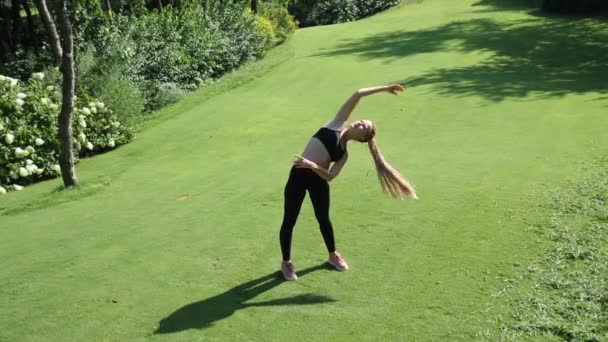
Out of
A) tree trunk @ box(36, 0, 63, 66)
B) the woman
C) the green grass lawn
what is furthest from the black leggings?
tree trunk @ box(36, 0, 63, 66)

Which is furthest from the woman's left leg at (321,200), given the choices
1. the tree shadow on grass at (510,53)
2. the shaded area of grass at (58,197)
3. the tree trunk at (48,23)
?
the tree shadow on grass at (510,53)

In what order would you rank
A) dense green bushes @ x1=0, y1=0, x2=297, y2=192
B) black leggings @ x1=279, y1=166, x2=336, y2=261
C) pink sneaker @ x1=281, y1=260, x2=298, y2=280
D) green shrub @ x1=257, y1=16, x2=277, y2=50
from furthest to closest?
green shrub @ x1=257, y1=16, x2=277, y2=50 → dense green bushes @ x1=0, y1=0, x2=297, y2=192 → pink sneaker @ x1=281, y1=260, x2=298, y2=280 → black leggings @ x1=279, y1=166, x2=336, y2=261

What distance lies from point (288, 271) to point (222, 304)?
2.66 ft

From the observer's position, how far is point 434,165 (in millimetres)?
10062

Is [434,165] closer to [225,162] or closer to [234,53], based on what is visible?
[225,162]

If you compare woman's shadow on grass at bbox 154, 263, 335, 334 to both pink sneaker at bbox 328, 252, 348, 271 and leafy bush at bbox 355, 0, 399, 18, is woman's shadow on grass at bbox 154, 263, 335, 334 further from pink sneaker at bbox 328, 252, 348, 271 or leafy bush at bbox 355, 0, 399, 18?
leafy bush at bbox 355, 0, 399, 18

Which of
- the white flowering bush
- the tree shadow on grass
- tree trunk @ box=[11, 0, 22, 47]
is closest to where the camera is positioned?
the white flowering bush

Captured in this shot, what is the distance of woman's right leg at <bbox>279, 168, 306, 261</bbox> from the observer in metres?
6.40

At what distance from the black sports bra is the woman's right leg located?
38 centimetres

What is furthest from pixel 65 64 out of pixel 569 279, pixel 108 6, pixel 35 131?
pixel 108 6

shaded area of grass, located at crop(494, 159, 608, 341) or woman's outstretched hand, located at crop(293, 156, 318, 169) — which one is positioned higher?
woman's outstretched hand, located at crop(293, 156, 318, 169)

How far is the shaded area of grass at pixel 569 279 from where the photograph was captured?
5457mm

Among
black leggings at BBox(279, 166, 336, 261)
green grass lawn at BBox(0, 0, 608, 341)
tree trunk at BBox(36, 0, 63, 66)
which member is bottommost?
→ green grass lawn at BBox(0, 0, 608, 341)

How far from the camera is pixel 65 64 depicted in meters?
10.4
